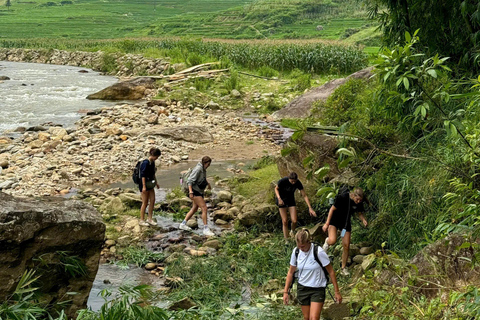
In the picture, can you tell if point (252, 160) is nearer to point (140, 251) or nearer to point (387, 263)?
point (140, 251)

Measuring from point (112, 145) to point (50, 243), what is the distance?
11.5 metres

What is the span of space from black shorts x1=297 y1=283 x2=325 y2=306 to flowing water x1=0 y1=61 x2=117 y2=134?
683 inches

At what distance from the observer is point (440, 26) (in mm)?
10125

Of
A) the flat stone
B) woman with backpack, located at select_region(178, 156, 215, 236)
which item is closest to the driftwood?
woman with backpack, located at select_region(178, 156, 215, 236)

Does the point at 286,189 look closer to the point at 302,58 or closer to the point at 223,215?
the point at 223,215

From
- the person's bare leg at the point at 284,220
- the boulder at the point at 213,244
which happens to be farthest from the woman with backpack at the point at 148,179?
the person's bare leg at the point at 284,220

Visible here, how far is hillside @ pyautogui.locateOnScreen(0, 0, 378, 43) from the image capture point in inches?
3492

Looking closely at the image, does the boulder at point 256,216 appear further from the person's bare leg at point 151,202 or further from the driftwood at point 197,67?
the driftwood at point 197,67

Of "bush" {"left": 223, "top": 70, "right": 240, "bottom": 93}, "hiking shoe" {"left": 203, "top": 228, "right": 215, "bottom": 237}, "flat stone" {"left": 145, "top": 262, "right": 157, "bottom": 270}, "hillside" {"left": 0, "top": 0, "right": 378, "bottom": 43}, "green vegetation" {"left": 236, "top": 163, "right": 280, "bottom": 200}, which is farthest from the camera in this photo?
"hillside" {"left": 0, "top": 0, "right": 378, "bottom": 43}

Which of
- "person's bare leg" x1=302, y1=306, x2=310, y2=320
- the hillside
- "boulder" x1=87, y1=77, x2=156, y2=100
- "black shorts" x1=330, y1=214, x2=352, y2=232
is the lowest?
the hillside

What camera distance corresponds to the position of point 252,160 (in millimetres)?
17391

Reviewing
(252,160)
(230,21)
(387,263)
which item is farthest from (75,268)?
(230,21)

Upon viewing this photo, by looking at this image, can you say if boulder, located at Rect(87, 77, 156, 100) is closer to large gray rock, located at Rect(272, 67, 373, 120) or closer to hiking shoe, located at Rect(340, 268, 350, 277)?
large gray rock, located at Rect(272, 67, 373, 120)

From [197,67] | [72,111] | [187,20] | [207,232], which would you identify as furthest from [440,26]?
[187,20]
